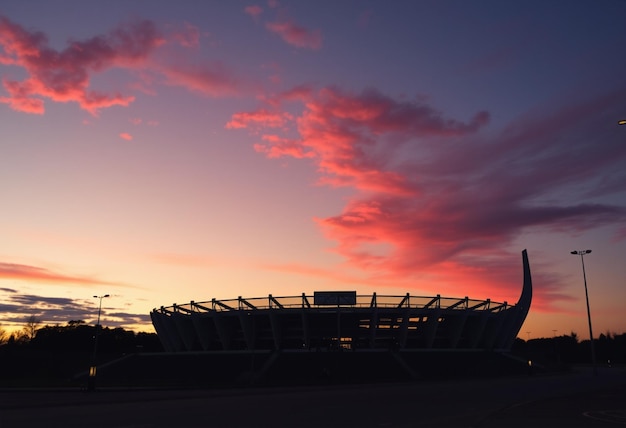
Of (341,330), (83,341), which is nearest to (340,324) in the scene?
(341,330)

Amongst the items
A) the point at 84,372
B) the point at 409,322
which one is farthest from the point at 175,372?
the point at 409,322

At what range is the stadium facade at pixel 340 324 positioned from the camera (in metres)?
72.9

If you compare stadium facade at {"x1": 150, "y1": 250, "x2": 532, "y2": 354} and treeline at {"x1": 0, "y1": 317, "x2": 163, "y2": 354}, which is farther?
treeline at {"x1": 0, "y1": 317, "x2": 163, "y2": 354}

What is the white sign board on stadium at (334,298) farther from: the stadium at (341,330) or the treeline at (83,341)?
the treeline at (83,341)

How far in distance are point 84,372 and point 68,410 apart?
53991 millimetres

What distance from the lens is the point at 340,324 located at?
77.1m

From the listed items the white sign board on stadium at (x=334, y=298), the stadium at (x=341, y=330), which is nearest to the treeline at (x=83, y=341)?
the stadium at (x=341, y=330)

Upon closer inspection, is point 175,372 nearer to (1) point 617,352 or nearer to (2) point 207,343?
(2) point 207,343

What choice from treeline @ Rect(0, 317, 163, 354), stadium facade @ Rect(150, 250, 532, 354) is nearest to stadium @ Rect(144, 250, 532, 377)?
Answer: stadium facade @ Rect(150, 250, 532, 354)

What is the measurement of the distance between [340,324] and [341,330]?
1.06m

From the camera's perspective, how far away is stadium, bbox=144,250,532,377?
69.2m

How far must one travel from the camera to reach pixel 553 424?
14.9m

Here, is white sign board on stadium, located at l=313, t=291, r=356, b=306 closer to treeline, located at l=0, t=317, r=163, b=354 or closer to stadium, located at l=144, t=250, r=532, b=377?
stadium, located at l=144, t=250, r=532, b=377

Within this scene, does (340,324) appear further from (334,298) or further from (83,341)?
(83,341)
